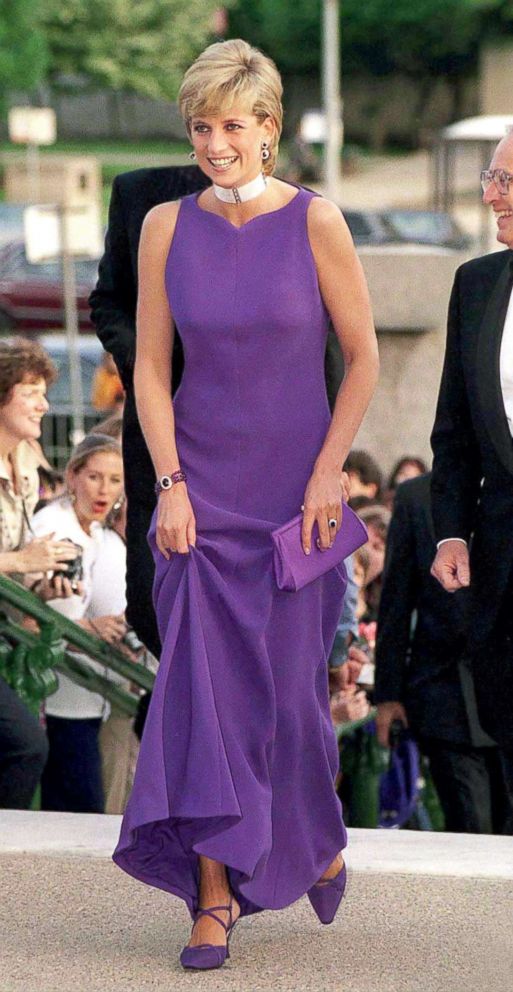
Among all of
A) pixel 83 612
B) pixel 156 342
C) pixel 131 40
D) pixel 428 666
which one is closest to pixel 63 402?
pixel 83 612

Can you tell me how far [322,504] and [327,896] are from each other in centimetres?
88

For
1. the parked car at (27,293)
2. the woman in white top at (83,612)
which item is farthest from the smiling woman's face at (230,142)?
the parked car at (27,293)

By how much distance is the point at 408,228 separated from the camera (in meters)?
34.3

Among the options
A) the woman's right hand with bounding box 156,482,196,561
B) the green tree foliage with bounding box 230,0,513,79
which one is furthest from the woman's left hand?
the green tree foliage with bounding box 230,0,513,79

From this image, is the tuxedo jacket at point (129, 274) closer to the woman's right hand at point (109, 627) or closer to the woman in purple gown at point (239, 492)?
the woman in purple gown at point (239, 492)

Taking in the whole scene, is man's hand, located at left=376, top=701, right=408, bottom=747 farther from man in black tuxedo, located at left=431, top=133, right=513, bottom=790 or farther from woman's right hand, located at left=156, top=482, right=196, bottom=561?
woman's right hand, located at left=156, top=482, right=196, bottom=561

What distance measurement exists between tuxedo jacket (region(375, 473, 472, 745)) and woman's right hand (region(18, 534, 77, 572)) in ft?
3.85

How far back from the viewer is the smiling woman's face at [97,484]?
23.3ft

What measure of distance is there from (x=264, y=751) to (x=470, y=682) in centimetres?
248

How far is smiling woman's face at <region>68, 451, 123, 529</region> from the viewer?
710 cm

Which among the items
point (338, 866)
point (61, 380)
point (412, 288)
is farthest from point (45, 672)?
point (61, 380)

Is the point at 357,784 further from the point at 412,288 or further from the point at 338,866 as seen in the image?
the point at 412,288

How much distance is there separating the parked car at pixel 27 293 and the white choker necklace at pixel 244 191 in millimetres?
22508

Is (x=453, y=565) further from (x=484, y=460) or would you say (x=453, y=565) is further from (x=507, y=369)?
(x=507, y=369)
